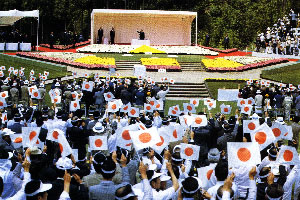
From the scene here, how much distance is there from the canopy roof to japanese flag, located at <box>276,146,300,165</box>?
28.8m

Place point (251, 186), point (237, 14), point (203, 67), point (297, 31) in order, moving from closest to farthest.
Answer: point (251, 186) → point (203, 67) → point (297, 31) → point (237, 14)

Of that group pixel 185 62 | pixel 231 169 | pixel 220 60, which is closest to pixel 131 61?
pixel 185 62

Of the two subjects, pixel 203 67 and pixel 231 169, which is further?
pixel 203 67

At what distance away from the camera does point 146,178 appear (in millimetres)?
5719

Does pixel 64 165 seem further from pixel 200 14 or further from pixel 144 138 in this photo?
pixel 200 14

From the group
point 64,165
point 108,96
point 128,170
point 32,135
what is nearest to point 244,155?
point 128,170

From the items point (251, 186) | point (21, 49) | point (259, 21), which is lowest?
point (251, 186)

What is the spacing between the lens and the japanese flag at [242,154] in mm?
7000

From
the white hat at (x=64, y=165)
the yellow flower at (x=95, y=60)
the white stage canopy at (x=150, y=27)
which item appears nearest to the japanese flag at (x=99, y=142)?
the white hat at (x=64, y=165)

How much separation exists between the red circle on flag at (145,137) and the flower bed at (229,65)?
2377 cm

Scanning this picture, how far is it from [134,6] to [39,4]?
11.5 m

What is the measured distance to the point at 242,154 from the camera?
7.04 meters

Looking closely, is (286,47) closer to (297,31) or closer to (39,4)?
(297,31)

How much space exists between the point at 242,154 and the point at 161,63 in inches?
990
